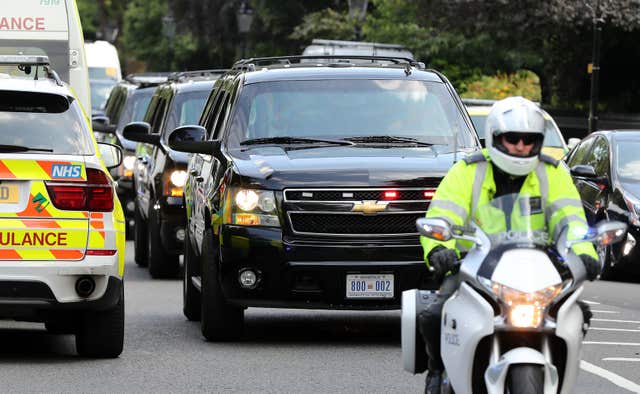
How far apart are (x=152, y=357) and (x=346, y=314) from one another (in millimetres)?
3296

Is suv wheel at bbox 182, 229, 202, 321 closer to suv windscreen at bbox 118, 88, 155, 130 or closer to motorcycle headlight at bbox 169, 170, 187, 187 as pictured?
motorcycle headlight at bbox 169, 170, 187, 187

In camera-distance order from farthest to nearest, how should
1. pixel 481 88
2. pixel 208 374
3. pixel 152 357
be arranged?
pixel 481 88
pixel 152 357
pixel 208 374

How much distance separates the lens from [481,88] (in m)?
43.1

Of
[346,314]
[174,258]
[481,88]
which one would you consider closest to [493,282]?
[346,314]

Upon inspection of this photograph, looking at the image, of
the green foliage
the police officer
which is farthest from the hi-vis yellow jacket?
the green foliage

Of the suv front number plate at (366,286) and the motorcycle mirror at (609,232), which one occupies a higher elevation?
the motorcycle mirror at (609,232)

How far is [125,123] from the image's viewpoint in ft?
75.4

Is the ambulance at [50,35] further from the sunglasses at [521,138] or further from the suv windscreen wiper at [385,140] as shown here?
the sunglasses at [521,138]

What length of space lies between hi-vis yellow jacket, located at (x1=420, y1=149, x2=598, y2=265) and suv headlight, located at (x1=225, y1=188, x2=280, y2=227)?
4076 mm

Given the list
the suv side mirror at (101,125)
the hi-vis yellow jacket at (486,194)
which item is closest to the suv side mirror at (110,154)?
the hi-vis yellow jacket at (486,194)

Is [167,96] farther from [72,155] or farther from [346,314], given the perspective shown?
[72,155]

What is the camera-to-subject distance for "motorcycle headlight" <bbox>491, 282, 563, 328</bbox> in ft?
21.7

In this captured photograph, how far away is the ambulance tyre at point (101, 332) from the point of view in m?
10.7

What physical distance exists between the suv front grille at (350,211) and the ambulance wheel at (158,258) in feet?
20.2
